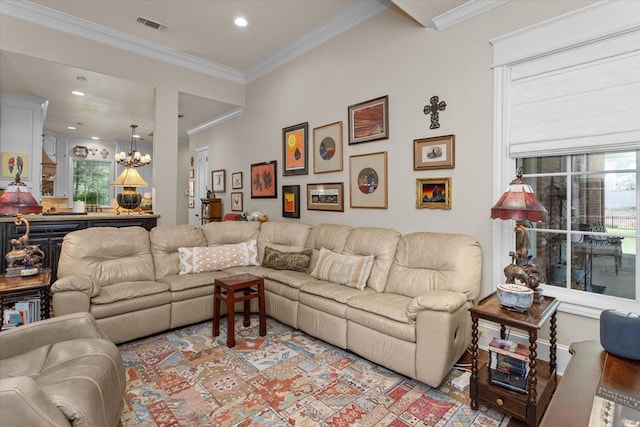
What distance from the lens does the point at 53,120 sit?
6.82 metres

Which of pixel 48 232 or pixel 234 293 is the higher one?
pixel 48 232

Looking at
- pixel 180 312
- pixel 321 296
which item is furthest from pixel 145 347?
pixel 321 296

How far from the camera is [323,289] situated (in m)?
2.98

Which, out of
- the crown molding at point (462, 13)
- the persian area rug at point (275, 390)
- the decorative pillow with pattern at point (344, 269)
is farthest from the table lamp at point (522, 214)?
the crown molding at point (462, 13)

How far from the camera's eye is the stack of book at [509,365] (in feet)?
6.35

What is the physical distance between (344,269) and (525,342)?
1.63 meters

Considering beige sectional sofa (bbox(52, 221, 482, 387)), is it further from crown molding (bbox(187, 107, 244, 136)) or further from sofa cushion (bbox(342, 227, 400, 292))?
crown molding (bbox(187, 107, 244, 136))

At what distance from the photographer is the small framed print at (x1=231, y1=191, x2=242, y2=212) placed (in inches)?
231

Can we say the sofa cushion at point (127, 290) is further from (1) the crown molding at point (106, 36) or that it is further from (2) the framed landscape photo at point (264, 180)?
(1) the crown molding at point (106, 36)

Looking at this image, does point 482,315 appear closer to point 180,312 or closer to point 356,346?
point 356,346

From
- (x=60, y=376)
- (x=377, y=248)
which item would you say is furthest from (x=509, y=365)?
(x=60, y=376)

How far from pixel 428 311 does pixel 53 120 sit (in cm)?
835

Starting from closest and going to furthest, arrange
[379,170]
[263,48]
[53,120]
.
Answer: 1. [379,170]
2. [263,48]
3. [53,120]

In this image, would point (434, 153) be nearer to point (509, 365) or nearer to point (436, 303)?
point (436, 303)
